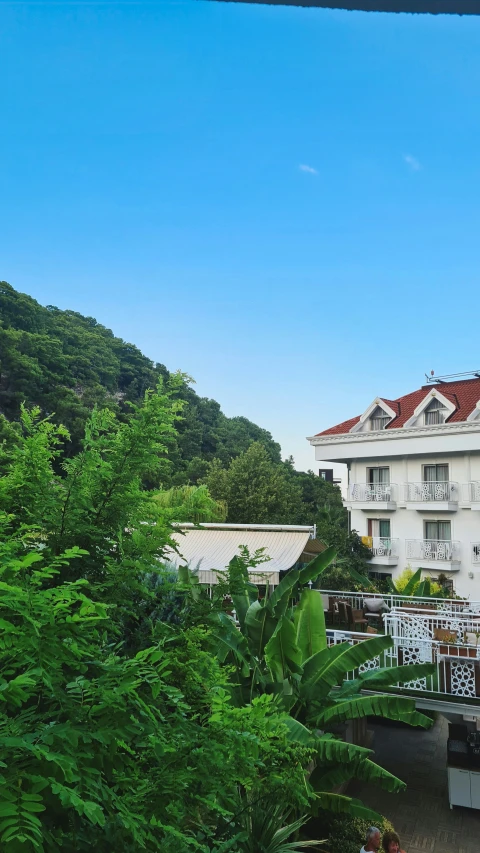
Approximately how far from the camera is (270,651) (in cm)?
802

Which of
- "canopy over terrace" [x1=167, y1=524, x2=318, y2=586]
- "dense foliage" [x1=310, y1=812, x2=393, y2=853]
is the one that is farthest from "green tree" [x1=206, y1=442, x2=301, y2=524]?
"dense foliage" [x1=310, y1=812, x2=393, y2=853]

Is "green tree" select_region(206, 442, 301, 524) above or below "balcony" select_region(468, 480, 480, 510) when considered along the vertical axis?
above

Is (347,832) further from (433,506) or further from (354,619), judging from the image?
(433,506)

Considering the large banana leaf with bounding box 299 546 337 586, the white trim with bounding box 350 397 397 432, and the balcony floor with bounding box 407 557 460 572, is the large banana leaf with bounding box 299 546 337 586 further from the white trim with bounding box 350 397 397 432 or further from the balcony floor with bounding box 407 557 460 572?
the white trim with bounding box 350 397 397 432

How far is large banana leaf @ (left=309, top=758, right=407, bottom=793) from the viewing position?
25.0 ft

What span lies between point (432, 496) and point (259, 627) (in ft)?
67.3

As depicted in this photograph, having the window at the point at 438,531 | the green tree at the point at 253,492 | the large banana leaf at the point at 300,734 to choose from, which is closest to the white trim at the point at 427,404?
the window at the point at 438,531

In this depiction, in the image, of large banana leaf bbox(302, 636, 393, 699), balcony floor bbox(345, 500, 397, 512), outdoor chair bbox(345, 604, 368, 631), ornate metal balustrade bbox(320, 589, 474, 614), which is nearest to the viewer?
large banana leaf bbox(302, 636, 393, 699)

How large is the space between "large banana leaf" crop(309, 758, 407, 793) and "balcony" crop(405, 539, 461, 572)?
19.4 metres

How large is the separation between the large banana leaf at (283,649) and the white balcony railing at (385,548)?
2111 centimetres

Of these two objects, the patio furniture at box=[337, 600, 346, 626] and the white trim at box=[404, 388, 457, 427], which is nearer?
the patio furniture at box=[337, 600, 346, 626]

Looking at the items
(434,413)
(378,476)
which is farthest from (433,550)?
(434,413)

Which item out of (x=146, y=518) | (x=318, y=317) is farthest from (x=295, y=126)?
(x=146, y=518)

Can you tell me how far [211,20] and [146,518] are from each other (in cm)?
232
